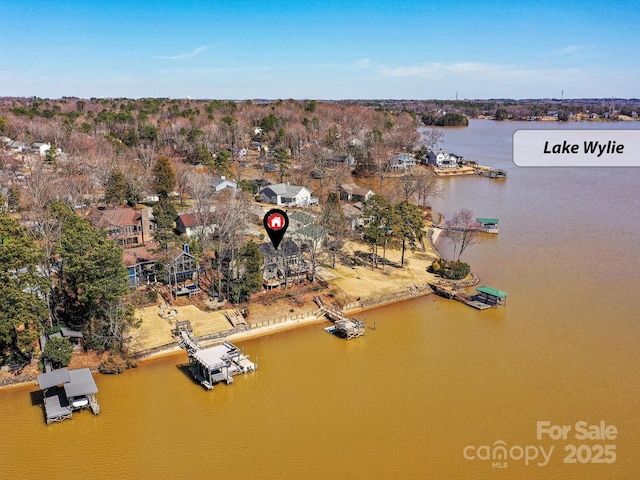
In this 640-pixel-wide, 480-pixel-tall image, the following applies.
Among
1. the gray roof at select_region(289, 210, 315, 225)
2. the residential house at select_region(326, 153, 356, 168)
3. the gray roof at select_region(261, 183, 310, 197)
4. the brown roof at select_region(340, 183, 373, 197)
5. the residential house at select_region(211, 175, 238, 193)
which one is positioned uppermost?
the residential house at select_region(326, 153, 356, 168)

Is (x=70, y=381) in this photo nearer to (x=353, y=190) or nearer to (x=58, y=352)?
(x=58, y=352)

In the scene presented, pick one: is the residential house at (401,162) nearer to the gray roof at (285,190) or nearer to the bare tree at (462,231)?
the gray roof at (285,190)

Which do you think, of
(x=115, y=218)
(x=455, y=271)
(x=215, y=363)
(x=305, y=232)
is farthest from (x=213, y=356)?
(x=455, y=271)

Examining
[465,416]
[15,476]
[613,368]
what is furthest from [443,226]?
[15,476]

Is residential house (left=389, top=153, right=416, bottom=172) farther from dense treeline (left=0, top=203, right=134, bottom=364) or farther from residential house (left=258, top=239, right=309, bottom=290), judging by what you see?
dense treeline (left=0, top=203, right=134, bottom=364)

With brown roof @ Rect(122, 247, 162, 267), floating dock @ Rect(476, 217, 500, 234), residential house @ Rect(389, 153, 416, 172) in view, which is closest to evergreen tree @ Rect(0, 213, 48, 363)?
brown roof @ Rect(122, 247, 162, 267)

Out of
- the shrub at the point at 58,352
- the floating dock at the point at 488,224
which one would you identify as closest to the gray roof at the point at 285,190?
the floating dock at the point at 488,224
